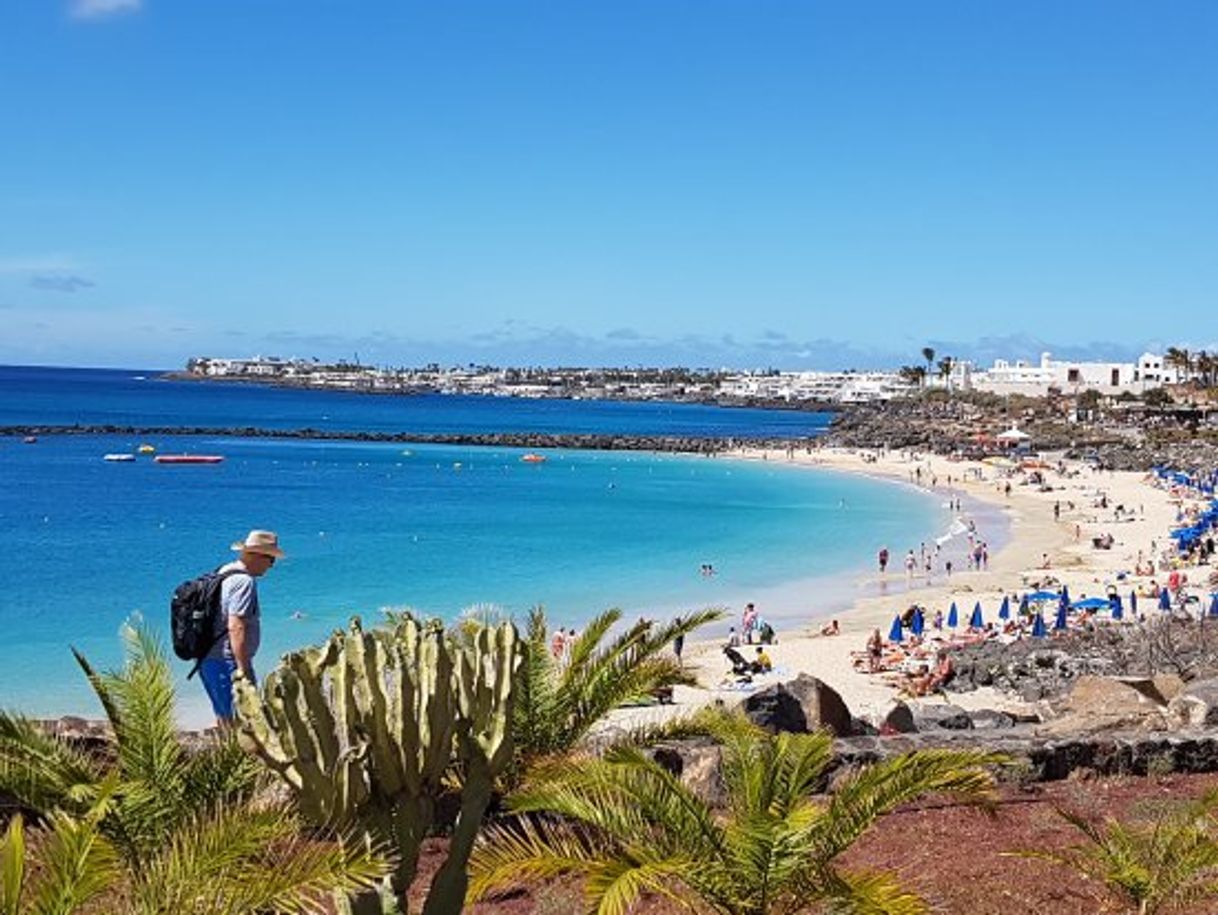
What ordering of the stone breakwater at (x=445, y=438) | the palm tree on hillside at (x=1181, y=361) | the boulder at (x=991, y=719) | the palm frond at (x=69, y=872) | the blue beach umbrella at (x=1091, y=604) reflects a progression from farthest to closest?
the palm tree on hillside at (x=1181, y=361)
the stone breakwater at (x=445, y=438)
the blue beach umbrella at (x=1091, y=604)
the boulder at (x=991, y=719)
the palm frond at (x=69, y=872)

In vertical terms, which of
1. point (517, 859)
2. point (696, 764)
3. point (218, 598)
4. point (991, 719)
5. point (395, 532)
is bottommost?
point (395, 532)

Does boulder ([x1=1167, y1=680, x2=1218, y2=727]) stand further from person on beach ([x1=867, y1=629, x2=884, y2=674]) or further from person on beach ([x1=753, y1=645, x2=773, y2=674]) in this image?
person on beach ([x1=867, y1=629, x2=884, y2=674])

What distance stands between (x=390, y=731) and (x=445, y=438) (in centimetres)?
9030

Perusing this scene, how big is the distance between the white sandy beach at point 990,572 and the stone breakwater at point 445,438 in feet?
71.9

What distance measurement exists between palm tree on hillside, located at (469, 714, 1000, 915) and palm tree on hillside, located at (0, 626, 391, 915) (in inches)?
36.6

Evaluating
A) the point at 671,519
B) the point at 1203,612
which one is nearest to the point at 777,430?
the point at 671,519

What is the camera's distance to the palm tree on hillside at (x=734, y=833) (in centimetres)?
473

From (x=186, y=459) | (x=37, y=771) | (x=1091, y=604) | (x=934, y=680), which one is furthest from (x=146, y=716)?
(x=186, y=459)

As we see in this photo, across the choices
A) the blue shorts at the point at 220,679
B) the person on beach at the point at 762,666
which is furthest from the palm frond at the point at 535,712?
the person on beach at the point at 762,666

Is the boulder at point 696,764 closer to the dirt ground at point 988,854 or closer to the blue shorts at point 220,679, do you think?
the dirt ground at point 988,854

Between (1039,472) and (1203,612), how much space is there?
40.4 m

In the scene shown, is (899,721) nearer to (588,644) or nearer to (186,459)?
(588,644)

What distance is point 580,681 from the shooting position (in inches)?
274

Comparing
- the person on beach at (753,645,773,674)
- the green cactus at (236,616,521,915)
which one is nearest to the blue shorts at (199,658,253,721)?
the green cactus at (236,616,521,915)
